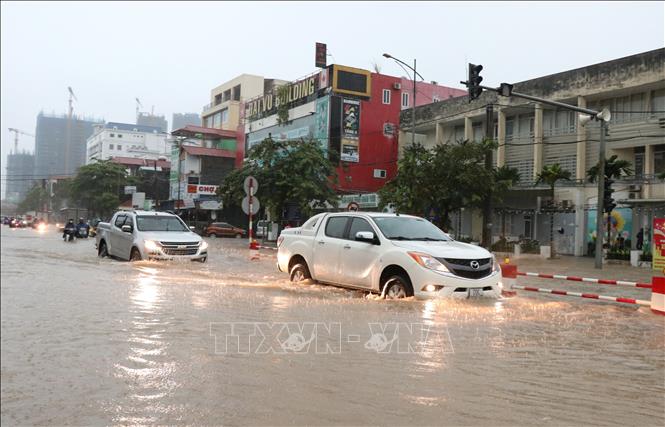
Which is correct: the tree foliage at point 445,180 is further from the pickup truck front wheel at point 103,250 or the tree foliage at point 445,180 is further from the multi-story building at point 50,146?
the multi-story building at point 50,146

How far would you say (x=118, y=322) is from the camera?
21.0ft

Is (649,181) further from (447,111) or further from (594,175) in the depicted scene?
(447,111)

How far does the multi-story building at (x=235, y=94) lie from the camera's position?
223ft

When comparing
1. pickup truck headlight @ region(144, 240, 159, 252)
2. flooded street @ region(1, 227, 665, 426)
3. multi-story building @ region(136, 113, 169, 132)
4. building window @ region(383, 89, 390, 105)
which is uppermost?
multi-story building @ region(136, 113, 169, 132)

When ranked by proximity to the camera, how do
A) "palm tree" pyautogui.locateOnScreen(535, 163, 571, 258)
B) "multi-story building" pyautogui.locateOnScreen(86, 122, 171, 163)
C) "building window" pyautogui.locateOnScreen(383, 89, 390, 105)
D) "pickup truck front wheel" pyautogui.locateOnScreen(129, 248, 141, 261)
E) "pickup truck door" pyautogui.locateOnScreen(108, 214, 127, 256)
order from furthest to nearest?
"multi-story building" pyautogui.locateOnScreen(86, 122, 171, 163), "building window" pyautogui.locateOnScreen(383, 89, 390, 105), "palm tree" pyautogui.locateOnScreen(535, 163, 571, 258), "pickup truck door" pyautogui.locateOnScreen(108, 214, 127, 256), "pickup truck front wheel" pyautogui.locateOnScreen(129, 248, 141, 261)

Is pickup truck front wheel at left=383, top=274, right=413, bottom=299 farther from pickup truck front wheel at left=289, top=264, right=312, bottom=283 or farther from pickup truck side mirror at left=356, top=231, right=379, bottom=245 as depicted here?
pickup truck front wheel at left=289, top=264, right=312, bottom=283

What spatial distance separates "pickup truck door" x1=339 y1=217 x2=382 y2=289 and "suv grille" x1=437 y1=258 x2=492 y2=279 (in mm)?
1165

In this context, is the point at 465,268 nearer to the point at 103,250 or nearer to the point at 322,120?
the point at 103,250

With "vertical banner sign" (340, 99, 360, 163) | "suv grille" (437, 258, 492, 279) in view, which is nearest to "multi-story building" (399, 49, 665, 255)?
"vertical banner sign" (340, 99, 360, 163)

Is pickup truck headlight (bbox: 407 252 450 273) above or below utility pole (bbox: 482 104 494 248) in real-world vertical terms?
below

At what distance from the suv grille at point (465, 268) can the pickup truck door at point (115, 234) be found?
390 inches

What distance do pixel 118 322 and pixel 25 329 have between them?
2.15 meters

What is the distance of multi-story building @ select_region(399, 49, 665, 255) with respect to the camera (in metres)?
27.8

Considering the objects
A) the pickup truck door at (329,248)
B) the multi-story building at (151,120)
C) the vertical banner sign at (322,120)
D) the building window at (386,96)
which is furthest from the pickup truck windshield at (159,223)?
the multi-story building at (151,120)
